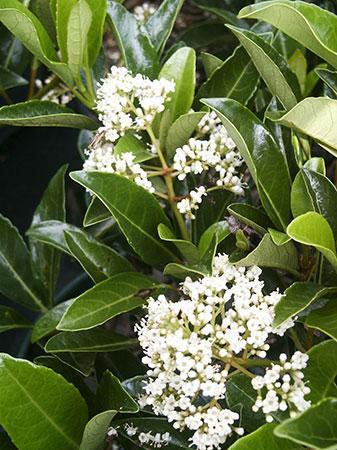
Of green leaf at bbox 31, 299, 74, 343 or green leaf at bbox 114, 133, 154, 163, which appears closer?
green leaf at bbox 114, 133, 154, 163

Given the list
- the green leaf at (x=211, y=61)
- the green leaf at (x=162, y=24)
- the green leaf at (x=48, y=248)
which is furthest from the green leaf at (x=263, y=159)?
the green leaf at (x=48, y=248)

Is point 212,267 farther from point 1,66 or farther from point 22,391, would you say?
point 1,66

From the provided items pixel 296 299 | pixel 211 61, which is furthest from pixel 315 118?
pixel 211 61

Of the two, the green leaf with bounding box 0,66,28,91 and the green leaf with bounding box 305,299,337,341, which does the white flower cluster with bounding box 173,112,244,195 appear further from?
the green leaf with bounding box 0,66,28,91

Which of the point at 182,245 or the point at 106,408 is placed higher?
the point at 182,245

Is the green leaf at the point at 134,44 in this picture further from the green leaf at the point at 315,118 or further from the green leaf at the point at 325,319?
the green leaf at the point at 325,319

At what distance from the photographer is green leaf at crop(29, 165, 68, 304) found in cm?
138

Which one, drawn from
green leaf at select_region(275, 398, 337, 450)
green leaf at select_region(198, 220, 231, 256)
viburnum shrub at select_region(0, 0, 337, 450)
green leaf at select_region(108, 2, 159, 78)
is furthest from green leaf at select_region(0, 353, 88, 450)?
green leaf at select_region(108, 2, 159, 78)

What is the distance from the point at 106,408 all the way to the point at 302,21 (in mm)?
543

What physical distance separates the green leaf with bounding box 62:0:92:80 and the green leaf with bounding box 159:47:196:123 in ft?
0.39

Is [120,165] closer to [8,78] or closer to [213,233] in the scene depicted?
[213,233]

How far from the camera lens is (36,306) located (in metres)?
1.44

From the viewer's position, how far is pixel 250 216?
100 centimetres

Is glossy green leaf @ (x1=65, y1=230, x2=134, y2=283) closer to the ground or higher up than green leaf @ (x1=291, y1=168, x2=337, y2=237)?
closer to the ground
